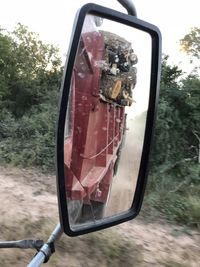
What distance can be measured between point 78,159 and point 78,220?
0.17 m

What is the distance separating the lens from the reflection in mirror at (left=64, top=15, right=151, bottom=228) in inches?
53.7

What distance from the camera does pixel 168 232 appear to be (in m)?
4.16

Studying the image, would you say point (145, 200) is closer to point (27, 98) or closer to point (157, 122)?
point (157, 122)

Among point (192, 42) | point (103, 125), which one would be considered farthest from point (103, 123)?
point (192, 42)

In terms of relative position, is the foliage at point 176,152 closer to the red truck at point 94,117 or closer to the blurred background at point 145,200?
the blurred background at point 145,200

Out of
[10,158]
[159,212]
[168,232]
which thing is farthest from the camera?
[10,158]

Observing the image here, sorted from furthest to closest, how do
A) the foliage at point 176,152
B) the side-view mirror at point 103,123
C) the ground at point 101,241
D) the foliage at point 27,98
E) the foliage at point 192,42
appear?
the foliage at point 192,42
the foliage at point 27,98
the foliage at point 176,152
the ground at point 101,241
the side-view mirror at point 103,123

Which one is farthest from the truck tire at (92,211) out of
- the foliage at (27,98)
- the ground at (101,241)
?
the foliage at (27,98)

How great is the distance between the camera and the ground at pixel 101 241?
333 centimetres

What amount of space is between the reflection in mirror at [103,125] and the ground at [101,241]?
1639mm

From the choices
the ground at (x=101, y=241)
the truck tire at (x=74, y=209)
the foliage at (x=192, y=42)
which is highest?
the foliage at (x=192, y=42)

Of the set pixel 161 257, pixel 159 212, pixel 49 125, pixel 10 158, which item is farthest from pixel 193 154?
pixel 161 257

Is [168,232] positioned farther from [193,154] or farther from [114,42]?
[193,154]

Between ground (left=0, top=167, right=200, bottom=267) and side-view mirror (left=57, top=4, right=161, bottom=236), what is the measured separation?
1.66 meters
